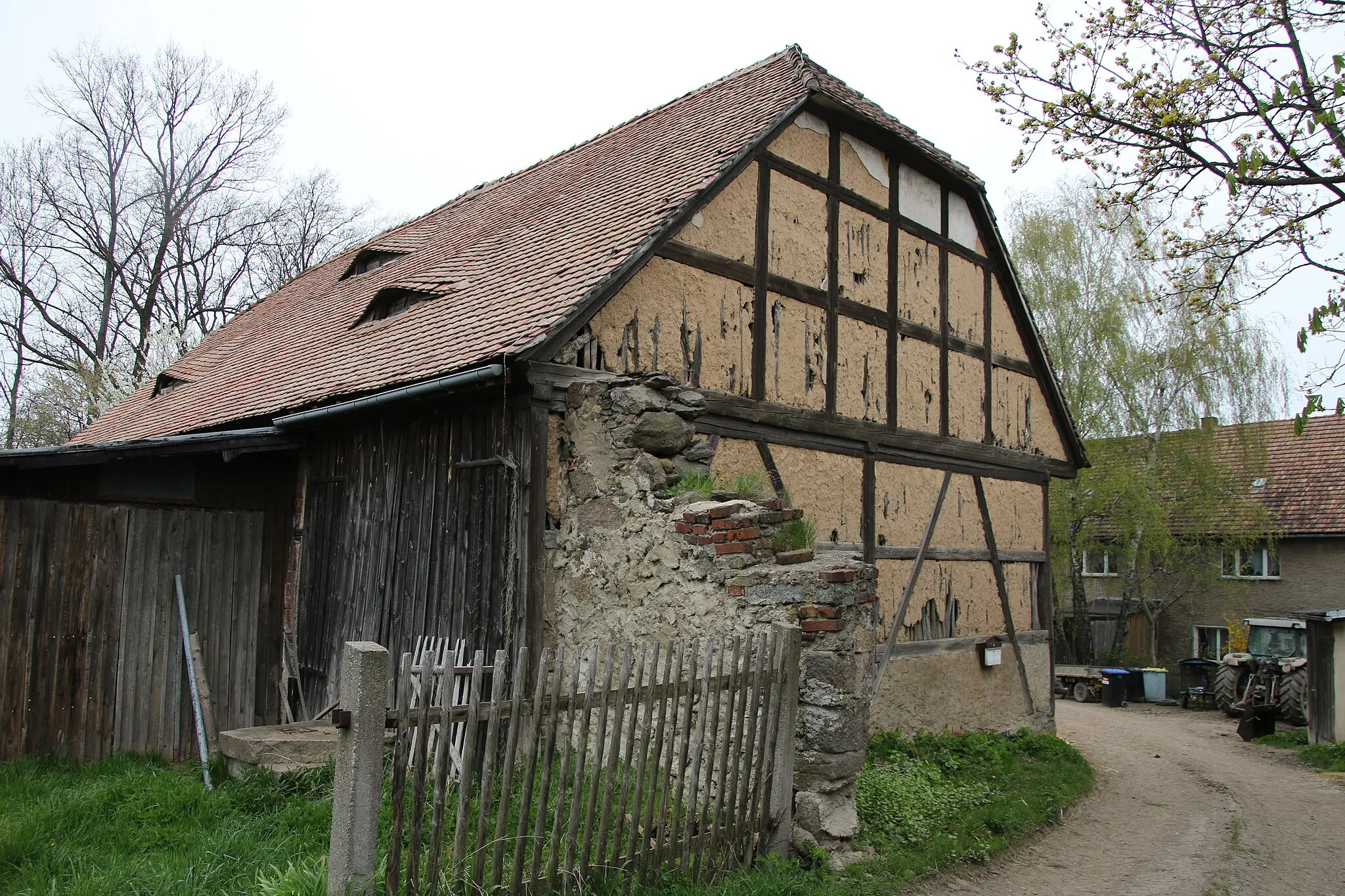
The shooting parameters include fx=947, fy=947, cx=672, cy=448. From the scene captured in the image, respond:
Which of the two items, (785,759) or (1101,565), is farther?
(1101,565)

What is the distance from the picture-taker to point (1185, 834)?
27.3 feet

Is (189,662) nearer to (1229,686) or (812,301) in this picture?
(812,301)

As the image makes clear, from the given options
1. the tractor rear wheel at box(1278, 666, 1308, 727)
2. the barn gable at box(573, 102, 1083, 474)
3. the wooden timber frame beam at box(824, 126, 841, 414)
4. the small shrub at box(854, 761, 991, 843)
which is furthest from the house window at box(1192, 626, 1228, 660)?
the wooden timber frame beam at box(824, 126, 841, 414)

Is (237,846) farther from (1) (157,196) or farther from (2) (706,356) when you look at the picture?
(1) (157,196)

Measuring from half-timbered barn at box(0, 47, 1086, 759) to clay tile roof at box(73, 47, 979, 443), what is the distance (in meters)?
0.06

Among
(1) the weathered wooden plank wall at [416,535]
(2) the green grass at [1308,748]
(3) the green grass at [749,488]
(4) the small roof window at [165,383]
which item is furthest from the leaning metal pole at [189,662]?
(2) the green grass at [1308,748]

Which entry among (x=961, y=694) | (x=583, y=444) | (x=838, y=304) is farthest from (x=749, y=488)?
(x=961, y=694)

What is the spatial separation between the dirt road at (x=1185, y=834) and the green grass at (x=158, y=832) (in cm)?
399

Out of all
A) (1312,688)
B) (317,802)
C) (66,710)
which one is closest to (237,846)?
(317,802)

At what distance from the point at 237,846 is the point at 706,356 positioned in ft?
16.8

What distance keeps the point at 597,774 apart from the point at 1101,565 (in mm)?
24302

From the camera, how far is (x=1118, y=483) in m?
21.4

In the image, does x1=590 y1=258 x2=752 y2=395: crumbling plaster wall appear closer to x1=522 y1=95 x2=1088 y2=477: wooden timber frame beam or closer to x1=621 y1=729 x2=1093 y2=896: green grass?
x1=522 y1=95 x2=1088 y2=477: wooden timber frame beam

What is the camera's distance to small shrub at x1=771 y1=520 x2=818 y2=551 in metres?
6.21
